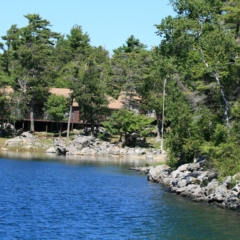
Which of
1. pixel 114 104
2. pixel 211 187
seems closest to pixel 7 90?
pixel 114 104

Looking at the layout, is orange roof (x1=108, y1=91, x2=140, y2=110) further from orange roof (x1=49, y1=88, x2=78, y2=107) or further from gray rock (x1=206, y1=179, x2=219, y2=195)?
gray rock (x1=206, y1=179, x2=219, y2=195)

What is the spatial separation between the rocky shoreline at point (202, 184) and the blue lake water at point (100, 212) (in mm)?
993

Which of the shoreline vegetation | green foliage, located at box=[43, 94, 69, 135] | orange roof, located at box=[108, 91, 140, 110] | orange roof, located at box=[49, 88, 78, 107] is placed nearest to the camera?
the shoreline vegetation

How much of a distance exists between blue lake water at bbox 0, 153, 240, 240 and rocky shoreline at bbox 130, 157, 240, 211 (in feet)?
3.26

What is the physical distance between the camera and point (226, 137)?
40438mm

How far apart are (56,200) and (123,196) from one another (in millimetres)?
5520

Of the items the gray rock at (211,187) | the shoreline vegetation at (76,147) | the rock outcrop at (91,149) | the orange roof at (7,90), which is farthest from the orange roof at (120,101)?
the gray rock at (211,187)

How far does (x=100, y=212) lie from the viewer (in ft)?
104

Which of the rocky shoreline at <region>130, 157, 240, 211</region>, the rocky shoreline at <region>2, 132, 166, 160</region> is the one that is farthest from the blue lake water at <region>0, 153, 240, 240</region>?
the rocky shoreline at <region>2, 132, 166, 160</region>

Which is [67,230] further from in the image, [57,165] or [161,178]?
[57,165]

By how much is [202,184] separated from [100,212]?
10934mm

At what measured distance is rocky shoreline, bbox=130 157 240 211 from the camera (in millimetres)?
34150

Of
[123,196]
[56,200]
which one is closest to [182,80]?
[123,196]

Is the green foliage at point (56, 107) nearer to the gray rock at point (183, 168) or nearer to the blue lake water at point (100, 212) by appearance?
the blue lake water at point (100, 212)
